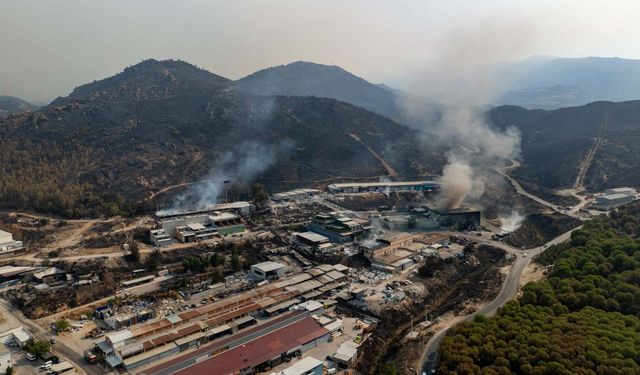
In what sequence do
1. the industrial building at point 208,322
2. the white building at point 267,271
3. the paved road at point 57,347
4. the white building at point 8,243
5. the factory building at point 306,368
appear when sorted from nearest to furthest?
the factory building at point 306,368 → the paved road at point 57,347 → the industrial building at point 208,322 → the white building at point 267,271 → the white building at point 8,243

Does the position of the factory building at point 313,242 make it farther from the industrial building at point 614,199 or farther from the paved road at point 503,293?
the industrial building at point 614,199

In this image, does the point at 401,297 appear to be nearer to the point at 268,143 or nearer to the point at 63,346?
the point at 63,346

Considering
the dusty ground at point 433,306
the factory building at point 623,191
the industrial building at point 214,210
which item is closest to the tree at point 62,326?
the industrial building at point 214,210

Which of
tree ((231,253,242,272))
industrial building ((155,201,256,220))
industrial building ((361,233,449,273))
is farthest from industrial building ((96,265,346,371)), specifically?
industrial building ((155,201,256,220))

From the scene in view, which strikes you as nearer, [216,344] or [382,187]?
[216,344]

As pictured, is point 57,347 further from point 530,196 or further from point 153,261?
point 530,196

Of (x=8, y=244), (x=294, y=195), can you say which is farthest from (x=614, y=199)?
(x=8, y=244)
